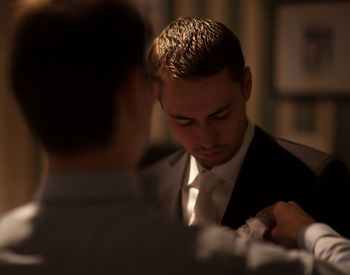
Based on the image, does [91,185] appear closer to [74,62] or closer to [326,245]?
[74,62]

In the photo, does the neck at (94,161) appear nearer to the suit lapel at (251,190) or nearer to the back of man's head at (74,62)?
the back of man's head at (74,62)

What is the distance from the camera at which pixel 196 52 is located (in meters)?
0.72

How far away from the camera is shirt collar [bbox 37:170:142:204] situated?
0.49 meters

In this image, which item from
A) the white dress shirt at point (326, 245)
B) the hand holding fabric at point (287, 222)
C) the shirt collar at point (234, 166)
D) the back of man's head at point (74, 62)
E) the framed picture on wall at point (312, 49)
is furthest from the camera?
the framed picture on wall at point (312, 49)

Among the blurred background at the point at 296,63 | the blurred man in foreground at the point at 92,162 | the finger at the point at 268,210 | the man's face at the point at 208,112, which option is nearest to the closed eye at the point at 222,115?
the man's face at the point at 208,112

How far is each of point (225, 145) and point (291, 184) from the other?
5.0 inches

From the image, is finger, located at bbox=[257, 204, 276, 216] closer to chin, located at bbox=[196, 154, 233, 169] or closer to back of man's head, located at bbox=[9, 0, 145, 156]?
chin, located at bbox=[196, 154, 233, 169]

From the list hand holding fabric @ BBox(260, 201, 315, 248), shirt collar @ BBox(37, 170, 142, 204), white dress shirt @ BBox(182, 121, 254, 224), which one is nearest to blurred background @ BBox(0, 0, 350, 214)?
white dress shirt @ BBox(182, 121, 254, 224)

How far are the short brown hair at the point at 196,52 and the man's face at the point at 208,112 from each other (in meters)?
0.01

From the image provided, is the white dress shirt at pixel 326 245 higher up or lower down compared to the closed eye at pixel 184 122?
lower down

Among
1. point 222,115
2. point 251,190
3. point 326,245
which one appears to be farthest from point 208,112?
point 326,245

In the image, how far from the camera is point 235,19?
281 cm

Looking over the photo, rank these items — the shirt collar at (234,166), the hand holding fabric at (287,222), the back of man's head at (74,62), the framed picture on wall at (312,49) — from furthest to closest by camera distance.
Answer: the framed picture on wall at (312,49) → the shirt collar at (234,166) → the hand holding fabric at (287,222) → the back of man's head at (74,62)

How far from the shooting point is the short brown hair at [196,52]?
0.72 metres
